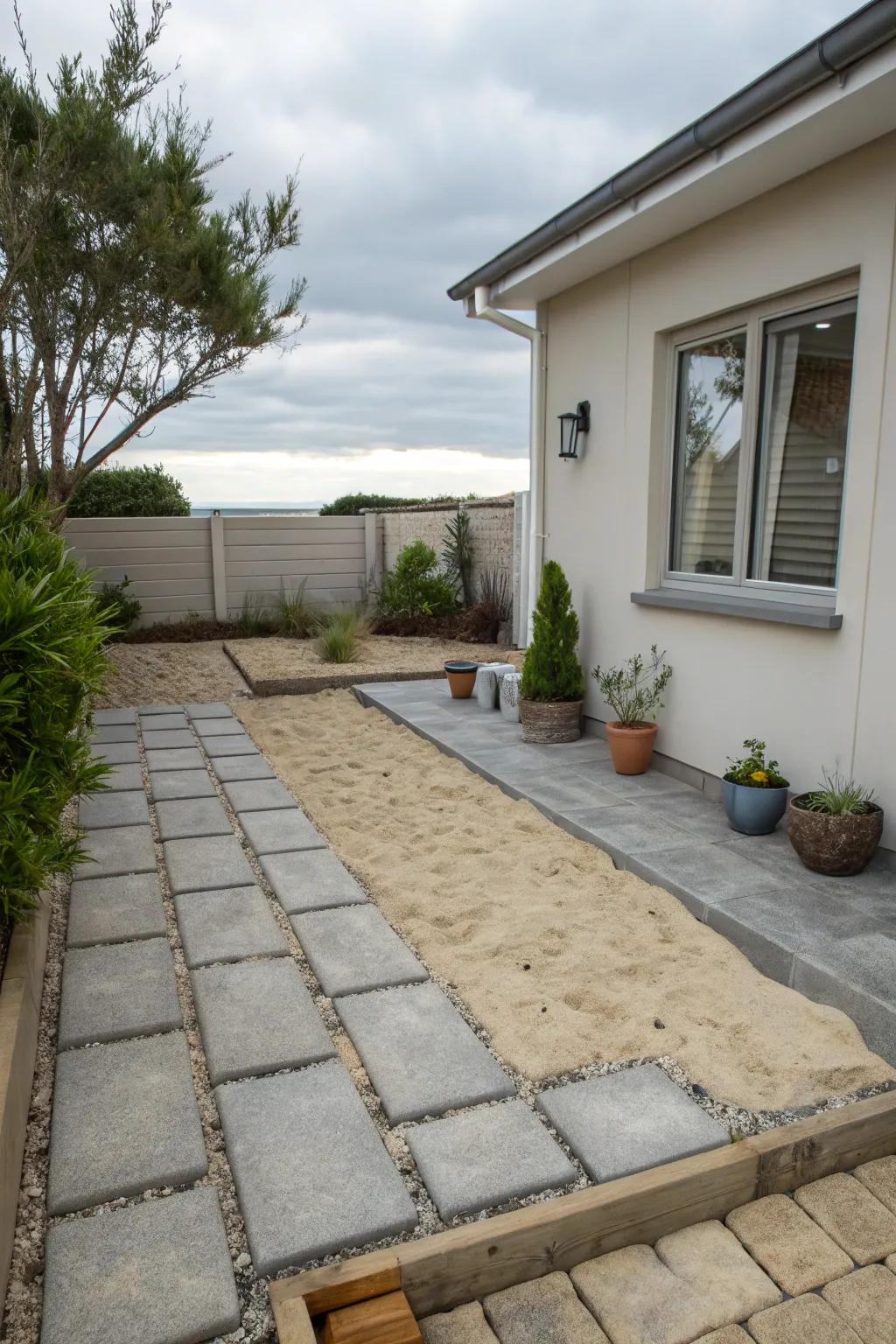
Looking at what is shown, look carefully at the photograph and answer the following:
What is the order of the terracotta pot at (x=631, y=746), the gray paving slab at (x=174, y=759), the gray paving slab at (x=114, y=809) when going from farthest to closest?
the gray paving slab at (x=174, y=759)
the terracotta pot at (x=631, y=746)
the gray paving slab at (x=114, y=809)

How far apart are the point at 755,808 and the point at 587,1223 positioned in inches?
90.8

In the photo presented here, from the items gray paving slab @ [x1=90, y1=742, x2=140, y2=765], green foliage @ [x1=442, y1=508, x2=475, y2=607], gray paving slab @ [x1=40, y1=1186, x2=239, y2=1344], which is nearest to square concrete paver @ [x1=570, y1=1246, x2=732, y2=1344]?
gray paving slab @ [x1=40, y1=1186, x2=239, y2=1344]

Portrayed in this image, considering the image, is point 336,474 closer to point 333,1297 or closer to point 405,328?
point 405,328

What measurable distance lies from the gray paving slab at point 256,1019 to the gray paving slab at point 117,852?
3.32 ft

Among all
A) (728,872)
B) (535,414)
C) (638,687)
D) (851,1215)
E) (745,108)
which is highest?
(745,108)

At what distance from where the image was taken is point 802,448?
4000mm

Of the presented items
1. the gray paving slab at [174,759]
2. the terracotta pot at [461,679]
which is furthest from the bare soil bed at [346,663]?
the gray paving slab at [174,759]

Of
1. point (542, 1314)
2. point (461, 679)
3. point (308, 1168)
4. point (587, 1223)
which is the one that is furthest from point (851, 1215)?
point (461, 679)

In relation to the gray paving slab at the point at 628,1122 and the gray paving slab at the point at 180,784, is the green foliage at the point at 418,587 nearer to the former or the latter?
the gray paving slab at the point at 180,784

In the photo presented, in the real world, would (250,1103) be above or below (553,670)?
below

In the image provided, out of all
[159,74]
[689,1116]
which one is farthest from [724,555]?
A: [159,74]

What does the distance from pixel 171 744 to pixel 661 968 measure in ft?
12.9

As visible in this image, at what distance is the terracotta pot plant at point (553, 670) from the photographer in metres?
5.36

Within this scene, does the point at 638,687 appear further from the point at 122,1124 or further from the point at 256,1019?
the point at 122,1124
